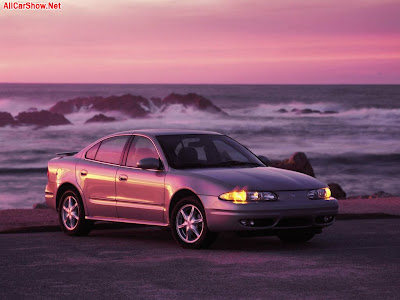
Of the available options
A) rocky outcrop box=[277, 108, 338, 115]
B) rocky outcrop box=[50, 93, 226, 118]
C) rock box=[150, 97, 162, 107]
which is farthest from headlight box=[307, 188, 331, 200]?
rock box=[150, 97, 162, 107]

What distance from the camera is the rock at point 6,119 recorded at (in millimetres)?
76938

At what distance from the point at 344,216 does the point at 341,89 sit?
110 m

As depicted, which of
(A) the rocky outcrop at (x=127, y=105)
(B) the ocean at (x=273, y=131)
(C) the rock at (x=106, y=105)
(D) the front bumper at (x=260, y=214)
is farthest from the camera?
(A) the rocky outcrop at (x=127, y=105)

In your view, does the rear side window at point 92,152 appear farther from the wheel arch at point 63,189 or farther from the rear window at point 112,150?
the wheel arch at point 63,189

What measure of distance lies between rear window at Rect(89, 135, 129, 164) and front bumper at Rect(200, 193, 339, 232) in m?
1.99

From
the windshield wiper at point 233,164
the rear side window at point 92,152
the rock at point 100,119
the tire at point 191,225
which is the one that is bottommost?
the tire at point 191,225

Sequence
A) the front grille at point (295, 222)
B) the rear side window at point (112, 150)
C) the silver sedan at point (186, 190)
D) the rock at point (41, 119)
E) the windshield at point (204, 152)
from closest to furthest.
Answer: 1. the silver sedan at point (186, 190)
2. the front grille at point (295, 222)
3. the windshield at point (204, 152)
4. the rear side window at point (112, 150)
5. the rock at point (41, 119)

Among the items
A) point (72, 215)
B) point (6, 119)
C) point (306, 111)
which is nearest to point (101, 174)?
point (72, 215)

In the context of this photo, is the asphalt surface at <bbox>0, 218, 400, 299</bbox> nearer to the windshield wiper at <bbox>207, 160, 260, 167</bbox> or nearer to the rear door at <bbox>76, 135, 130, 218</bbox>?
the rear door at <bbox>76, 135, 130, 218</bbox>

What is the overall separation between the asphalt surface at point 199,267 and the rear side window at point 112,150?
111cm

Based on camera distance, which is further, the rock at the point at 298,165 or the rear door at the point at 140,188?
the rock at the point at 298,165

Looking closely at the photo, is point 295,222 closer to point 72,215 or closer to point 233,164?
point 233,164

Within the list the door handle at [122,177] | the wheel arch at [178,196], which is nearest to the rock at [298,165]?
the door handle at [122,177]

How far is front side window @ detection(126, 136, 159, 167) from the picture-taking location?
12547 millimetres
